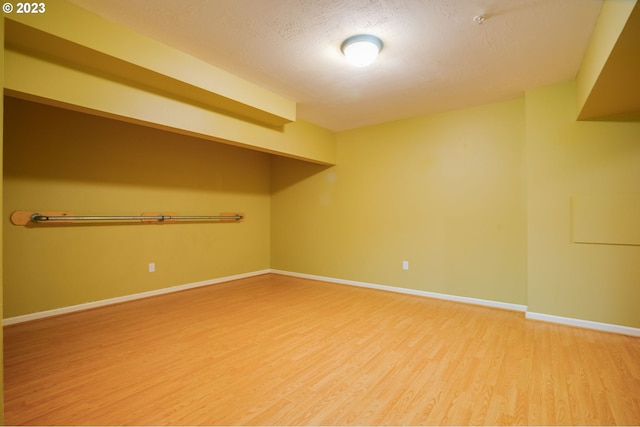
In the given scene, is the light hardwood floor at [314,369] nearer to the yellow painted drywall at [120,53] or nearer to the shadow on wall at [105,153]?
the shadow on wall at [105,153]

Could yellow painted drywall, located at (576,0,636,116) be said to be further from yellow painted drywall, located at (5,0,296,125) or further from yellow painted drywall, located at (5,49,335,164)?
yellow painted drywall, located at (5,49,335,164)

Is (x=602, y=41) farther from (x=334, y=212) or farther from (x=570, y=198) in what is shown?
(x=334, y=212)

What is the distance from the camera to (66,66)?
212 centimetres

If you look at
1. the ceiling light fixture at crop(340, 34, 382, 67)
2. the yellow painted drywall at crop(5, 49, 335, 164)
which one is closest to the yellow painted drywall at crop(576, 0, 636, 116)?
the ceiling light fixture at crop(340, 34, 382, 67)

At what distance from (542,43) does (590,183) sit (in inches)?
56.4

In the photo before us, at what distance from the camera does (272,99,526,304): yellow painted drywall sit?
3465 mm

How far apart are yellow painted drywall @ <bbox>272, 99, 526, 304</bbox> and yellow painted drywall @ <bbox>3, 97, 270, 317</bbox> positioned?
4.49 feet

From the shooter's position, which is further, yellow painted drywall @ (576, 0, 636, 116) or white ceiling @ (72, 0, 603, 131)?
white ceiling @ (72, 0, 603, 131)

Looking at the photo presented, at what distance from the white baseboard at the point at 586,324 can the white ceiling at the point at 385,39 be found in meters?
2.32

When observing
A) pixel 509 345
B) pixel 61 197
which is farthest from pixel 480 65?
pixel 61 197

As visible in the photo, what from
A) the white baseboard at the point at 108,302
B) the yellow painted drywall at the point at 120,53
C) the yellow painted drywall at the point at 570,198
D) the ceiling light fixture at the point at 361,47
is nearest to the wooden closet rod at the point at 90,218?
the white baseboard at the point at 108,302

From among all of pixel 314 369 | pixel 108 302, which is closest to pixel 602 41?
pixel 314 369

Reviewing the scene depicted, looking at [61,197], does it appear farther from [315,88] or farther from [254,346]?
[315,88]

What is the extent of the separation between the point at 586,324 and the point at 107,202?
17.1 ft
